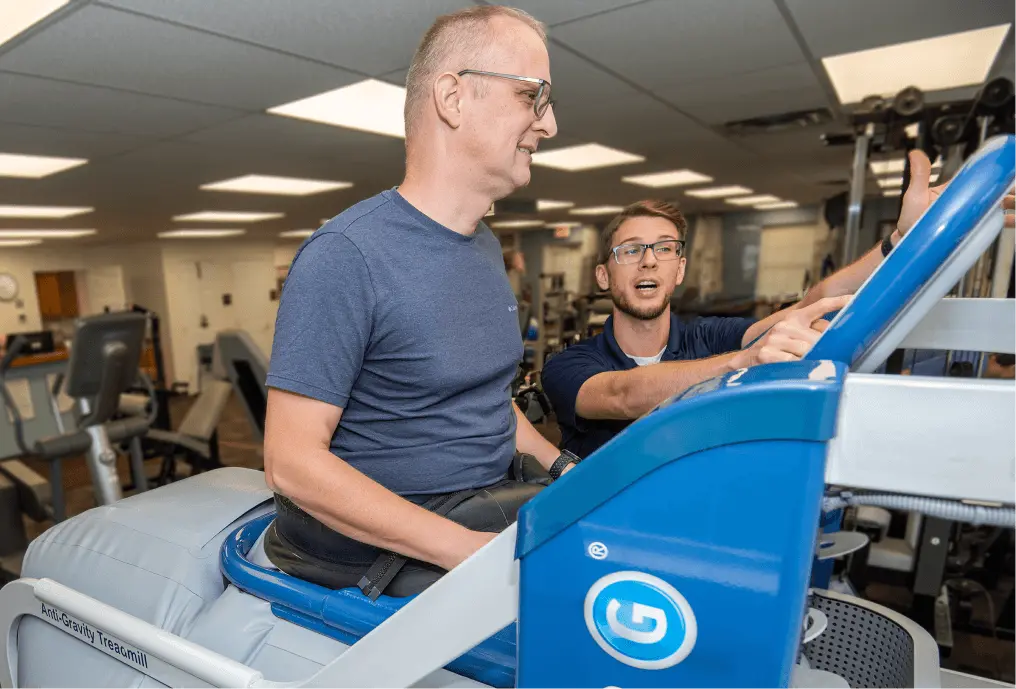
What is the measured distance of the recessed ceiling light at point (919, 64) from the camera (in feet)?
8.39

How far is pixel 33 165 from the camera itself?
3.94 metres

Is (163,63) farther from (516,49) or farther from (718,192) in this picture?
(718,192)

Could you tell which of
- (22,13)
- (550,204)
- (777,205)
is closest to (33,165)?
(22,13)

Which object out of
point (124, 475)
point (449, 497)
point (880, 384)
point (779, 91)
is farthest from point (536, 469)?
point (124, 475)

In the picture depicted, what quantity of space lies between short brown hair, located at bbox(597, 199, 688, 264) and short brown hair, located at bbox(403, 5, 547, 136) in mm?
804

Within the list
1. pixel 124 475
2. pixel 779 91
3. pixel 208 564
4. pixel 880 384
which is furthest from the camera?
pixel 124 475

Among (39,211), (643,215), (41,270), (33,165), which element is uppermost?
(33,165)

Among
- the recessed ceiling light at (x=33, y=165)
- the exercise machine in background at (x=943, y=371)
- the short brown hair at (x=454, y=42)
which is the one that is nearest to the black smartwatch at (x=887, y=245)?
the short brown hair at (x=454, y=42)

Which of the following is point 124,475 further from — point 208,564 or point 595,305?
point 208,564

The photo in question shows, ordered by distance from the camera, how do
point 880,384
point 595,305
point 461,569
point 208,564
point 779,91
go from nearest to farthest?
point 880,384 < point 461,569 < point 208,564 < point 779,91 < point 595,305

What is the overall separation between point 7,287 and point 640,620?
39.4 ft

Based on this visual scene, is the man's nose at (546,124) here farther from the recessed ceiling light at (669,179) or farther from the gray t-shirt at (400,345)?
the recessed ceiling light at (669,179)

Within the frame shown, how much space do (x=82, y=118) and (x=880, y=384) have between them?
3.68 meters

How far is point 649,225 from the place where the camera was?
1720 mm
